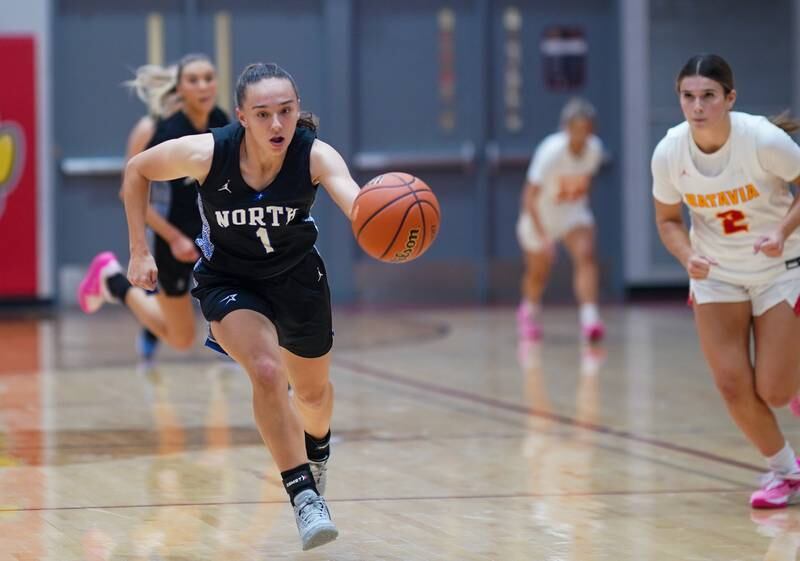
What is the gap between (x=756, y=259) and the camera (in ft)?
17.4

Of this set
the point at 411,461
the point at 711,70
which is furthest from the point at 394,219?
the point at 411,461

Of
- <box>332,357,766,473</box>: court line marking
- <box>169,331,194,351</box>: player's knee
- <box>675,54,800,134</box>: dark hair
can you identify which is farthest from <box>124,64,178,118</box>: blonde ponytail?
<box>675,54,800,134</box>: dark hair

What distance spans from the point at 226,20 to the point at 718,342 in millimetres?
10303

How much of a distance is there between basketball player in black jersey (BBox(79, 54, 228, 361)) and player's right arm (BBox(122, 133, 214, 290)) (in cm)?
256

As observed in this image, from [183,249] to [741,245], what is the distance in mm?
3246

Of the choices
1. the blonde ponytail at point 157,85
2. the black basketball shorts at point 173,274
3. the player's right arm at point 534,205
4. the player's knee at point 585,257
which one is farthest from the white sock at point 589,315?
the blonde ponytail at point 157,85

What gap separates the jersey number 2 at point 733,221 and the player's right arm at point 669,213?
0.14m

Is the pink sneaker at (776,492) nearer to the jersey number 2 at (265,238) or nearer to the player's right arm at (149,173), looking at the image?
the jersey number 2 at (265,238)

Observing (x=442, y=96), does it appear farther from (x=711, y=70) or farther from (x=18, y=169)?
(x=711, y=70)

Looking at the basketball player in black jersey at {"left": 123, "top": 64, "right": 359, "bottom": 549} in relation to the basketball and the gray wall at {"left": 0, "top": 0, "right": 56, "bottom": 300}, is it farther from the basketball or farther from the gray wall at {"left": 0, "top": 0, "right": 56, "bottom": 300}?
the gray wall at {"left": 0, "top": 0, "right": 56, "bottom": 300}

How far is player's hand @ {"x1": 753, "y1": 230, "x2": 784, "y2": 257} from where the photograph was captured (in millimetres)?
5109

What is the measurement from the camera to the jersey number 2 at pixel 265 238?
4.78 m

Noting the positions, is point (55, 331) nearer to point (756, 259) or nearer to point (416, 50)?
point (416, 50)

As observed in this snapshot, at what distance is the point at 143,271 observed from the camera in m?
4.70
